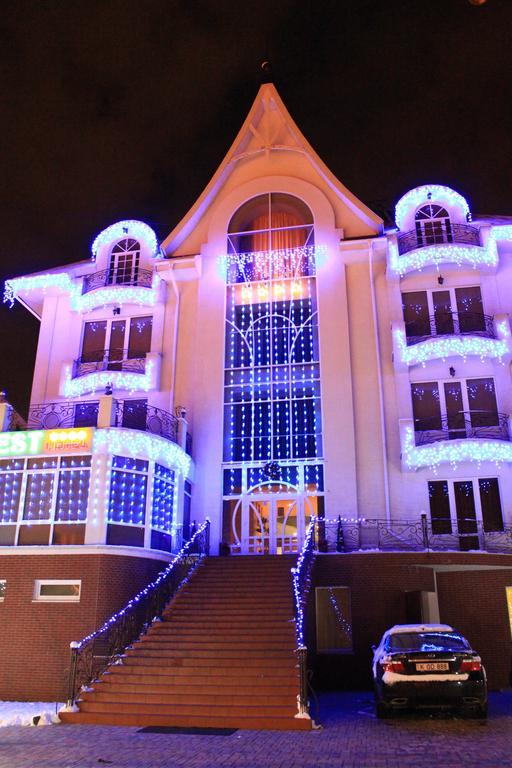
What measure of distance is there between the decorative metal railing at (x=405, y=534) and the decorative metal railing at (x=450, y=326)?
6.02 metres

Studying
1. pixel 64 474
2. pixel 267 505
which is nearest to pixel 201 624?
pixel 64 474

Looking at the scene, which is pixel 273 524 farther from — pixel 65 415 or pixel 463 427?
pixel 65 415

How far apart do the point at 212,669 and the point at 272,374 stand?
463 inches

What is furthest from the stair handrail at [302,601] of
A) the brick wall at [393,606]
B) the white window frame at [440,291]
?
the white window frame at [440,291]

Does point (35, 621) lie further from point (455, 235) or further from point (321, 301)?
point (455, 235)

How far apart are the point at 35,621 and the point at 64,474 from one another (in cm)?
363

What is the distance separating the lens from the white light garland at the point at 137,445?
55.5 ft

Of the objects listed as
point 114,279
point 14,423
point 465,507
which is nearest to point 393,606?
point 465,507

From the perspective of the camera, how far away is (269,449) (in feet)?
Result: 71.4

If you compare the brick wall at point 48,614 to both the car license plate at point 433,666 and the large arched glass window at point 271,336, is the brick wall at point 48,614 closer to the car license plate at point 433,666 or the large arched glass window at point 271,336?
the large arched glass window at point 271,336

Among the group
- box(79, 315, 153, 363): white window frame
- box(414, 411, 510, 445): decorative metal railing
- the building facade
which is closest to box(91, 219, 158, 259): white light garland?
the building facade

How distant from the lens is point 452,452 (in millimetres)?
19797

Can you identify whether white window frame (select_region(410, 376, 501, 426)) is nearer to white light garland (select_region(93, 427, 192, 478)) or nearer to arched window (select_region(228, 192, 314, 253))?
arched window (select_region(228, 192, 314, 253))

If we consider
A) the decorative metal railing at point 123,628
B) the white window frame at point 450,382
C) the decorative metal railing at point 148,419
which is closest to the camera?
the decorative metal railing at point 123,628
